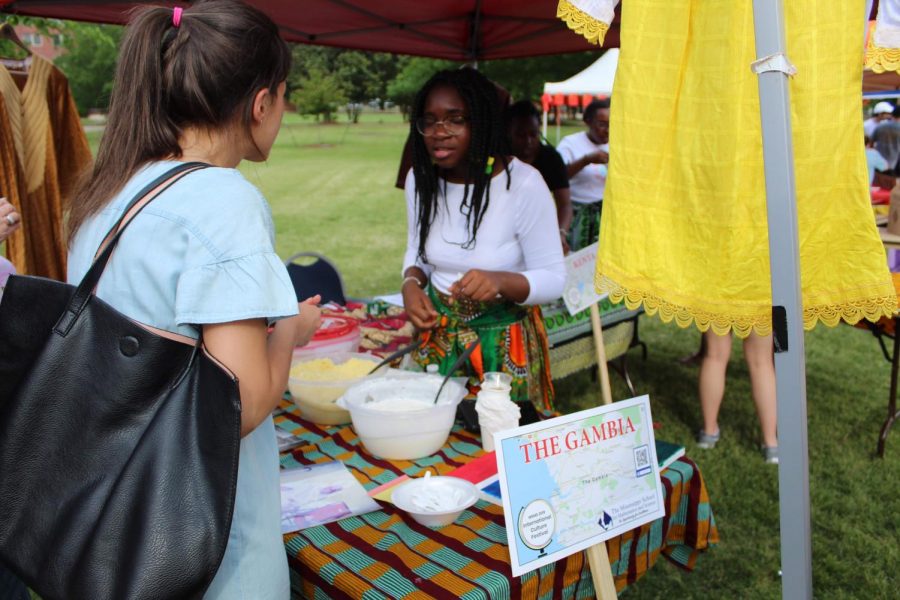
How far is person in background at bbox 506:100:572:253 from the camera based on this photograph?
4.77 meters

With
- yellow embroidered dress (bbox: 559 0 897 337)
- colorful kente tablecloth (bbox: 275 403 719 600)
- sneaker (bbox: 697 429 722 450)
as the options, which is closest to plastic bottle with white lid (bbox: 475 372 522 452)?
colorful kente tablecloth (bbox: 275 403 719 600)

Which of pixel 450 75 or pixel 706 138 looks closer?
pixel 706 138

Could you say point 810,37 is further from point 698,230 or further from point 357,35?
point 357,35

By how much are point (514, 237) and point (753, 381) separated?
1811 mm

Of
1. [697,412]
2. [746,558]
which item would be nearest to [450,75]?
[746,558]

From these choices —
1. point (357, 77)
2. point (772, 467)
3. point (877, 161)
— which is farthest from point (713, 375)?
point (357, 77)

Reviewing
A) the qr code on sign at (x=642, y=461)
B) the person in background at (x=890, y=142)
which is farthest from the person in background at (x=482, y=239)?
the person in background at (x=890, y=142)

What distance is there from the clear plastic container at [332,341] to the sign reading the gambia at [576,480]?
116 centimetres

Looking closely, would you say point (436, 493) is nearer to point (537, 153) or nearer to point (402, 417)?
point (402, 417)

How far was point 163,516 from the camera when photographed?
898 mm

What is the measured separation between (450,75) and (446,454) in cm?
134

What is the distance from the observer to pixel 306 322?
3.85ft

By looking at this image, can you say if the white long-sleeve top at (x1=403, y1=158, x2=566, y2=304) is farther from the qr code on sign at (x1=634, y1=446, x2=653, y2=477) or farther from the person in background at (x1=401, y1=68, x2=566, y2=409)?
the qr code on sign at (x1=634, y1=446, x2=653, y2=477)

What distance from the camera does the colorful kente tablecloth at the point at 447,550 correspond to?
1284 millimetres
